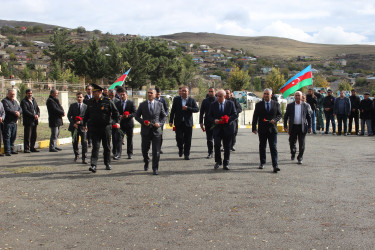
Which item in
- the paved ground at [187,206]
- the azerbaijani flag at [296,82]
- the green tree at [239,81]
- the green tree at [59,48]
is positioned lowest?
the paved ground at [187,206]

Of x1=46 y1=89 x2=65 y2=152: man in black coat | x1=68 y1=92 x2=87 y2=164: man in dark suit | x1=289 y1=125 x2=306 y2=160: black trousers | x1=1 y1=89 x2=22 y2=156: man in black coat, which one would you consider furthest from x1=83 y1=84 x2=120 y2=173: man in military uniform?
x1=289 y1=125 x2=306 y2=160: black trousers

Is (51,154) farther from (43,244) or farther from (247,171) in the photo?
(43,244)

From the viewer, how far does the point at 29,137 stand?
1436cm

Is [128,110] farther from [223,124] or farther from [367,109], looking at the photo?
[367,109]

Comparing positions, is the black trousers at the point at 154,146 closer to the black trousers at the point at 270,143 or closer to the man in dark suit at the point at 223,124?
the man in dark suit at the point at 223,124

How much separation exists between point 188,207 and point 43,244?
2480 mm

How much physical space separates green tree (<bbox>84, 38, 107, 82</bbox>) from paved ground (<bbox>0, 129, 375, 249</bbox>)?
214 ft

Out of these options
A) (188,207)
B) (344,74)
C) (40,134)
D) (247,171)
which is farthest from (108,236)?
(344,74)

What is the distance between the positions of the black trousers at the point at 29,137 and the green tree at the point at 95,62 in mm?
62202

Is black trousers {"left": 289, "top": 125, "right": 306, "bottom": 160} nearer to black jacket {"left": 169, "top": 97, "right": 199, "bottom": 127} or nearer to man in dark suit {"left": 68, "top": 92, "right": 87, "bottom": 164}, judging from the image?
black jacket {"left": 169, "top": 97, "right": 199, "bottom": 127}

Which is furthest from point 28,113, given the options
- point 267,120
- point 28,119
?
point 267,120

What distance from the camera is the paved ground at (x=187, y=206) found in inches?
221

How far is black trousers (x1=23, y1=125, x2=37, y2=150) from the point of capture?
14.2 meters

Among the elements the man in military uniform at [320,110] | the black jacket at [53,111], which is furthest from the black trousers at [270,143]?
the man in military uniform at [320,110]
